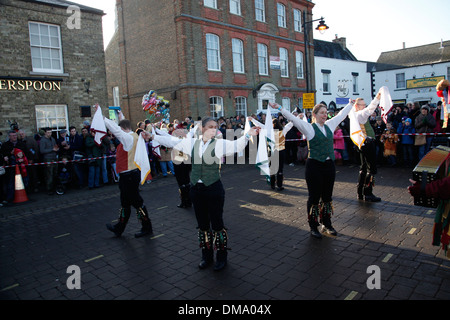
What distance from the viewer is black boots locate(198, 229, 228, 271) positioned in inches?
177

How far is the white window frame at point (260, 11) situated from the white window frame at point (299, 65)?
4707 millimetres

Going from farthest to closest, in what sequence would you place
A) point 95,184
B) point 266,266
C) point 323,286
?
1. point 95,184
2. point 266,266
3. point 323,286

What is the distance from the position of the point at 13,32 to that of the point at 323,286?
14572 millimetres

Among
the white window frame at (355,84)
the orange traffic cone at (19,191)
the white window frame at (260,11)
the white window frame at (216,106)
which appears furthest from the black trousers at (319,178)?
the white window frame at (355,84)

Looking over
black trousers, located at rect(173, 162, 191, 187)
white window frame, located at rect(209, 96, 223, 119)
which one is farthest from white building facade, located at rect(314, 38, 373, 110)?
black trousers, located at rect(173, 162, 191, 187)

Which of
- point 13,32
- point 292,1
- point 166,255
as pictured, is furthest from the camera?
point 292,1

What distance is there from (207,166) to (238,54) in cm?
1924

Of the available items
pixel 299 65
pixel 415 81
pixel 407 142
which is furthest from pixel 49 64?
Result: pixel 415 81

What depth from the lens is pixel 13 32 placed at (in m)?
12.8

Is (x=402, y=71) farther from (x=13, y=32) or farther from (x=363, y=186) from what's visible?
(x=13, y=32)

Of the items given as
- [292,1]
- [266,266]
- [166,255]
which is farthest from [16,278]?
[292,1]

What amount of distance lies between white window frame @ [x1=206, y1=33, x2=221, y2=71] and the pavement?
14024 millimetres

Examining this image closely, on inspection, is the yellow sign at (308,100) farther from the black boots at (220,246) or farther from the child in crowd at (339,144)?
the black boots at (220,246)
